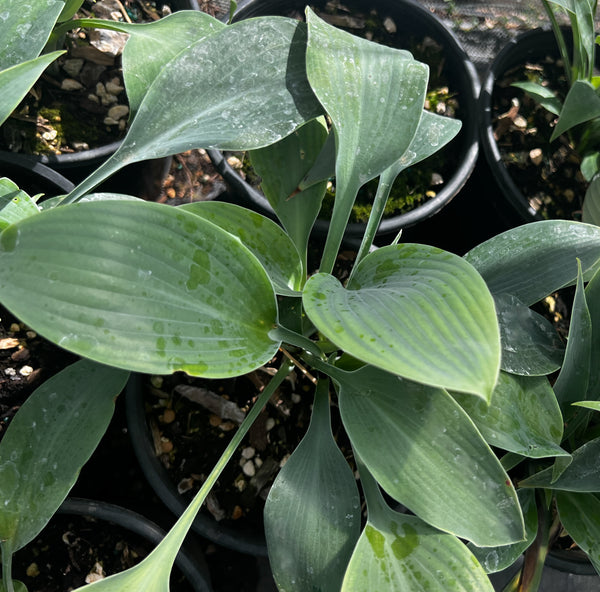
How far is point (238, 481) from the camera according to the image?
861 millimetres

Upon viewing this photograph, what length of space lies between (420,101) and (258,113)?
7.2 inches

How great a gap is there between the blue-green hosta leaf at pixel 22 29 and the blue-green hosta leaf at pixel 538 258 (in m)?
0.58

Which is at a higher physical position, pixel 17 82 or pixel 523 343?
pixel 17 82

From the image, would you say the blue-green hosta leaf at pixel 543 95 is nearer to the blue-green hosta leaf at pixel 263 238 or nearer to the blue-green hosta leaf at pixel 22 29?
the blue-green hosta leaf at pixel 263 238

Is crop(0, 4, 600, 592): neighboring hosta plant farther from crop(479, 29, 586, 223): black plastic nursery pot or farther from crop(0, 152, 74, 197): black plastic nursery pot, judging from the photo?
crop(479, 29, 586, 223): black plastic nursery pot

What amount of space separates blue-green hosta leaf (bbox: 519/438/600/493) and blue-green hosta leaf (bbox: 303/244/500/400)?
1.04ft

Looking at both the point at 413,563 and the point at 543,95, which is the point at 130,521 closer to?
the point at 413,563

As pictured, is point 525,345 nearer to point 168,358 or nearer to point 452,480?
point 452,480

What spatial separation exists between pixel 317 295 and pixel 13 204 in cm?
34

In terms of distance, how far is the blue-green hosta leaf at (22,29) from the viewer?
63cm

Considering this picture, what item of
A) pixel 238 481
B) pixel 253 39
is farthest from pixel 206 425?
pixel 253 39

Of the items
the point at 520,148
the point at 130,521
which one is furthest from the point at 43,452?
the point at 520,148

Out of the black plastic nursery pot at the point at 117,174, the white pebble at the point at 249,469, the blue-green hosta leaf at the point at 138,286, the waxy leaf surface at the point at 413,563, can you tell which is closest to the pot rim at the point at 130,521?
the white pebble at the point at 249,469

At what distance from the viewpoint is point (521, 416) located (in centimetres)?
63
